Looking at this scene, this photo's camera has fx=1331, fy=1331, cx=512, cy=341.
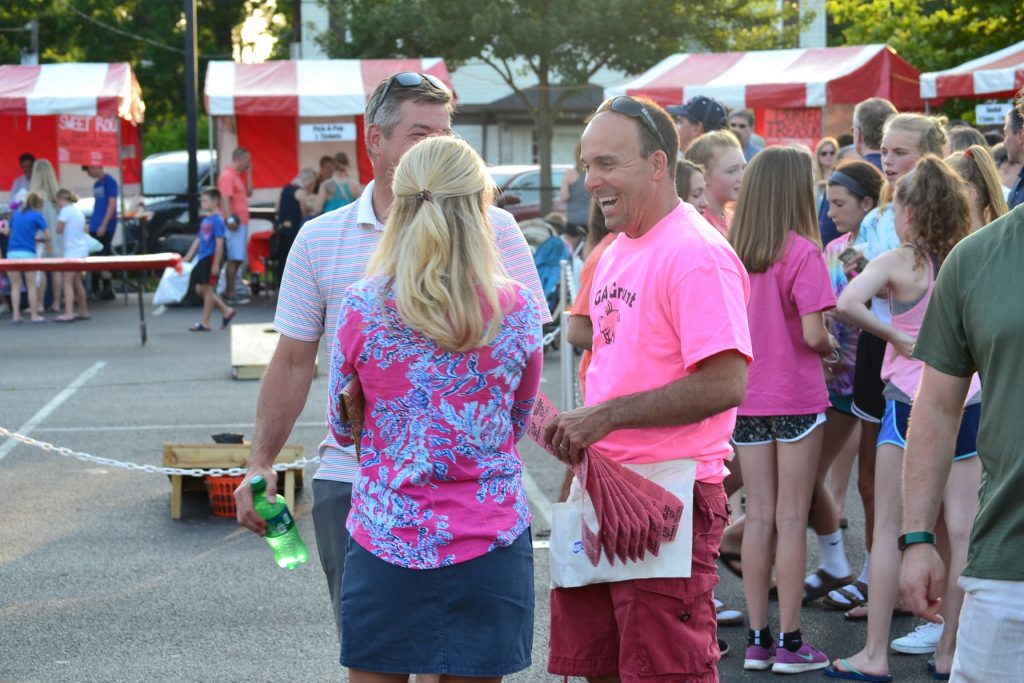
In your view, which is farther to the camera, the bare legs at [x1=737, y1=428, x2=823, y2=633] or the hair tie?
the hair tie

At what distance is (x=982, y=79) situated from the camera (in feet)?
49.4

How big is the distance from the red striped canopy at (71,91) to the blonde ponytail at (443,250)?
1696 centimetres

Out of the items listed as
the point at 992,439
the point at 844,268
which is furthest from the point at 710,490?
the point at 844,268

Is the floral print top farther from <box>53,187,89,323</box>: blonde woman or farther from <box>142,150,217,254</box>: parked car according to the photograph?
<box>142,150,217,254</box>: parked car

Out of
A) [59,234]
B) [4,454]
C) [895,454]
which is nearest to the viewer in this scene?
[895,454]

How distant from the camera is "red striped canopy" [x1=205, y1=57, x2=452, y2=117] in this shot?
19.6 metres

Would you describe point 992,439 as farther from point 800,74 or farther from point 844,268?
point 800,74

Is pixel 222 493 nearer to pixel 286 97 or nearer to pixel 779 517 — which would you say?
pixel 779 517

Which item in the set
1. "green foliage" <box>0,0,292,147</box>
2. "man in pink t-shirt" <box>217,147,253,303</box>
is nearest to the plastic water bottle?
"man in pink t-shirt" <box>217,147,253,303</box>

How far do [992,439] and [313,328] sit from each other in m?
1.75

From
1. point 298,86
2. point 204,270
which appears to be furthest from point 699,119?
point 298,86

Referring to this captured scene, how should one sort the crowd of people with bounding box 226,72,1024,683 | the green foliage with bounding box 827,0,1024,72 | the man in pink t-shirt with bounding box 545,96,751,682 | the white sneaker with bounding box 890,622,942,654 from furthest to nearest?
the green foliage with bounding box 827,0,1024,72, the white sneaker with bounding box 890,622,942,654, the man in pink t-shirt with bounding box 545,96,751,682, the crowd of people with bounding box 226,72,1024,683

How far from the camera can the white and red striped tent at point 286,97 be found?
19625 millimetres

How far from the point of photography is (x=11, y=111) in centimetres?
1912
